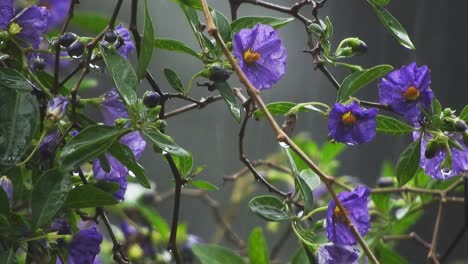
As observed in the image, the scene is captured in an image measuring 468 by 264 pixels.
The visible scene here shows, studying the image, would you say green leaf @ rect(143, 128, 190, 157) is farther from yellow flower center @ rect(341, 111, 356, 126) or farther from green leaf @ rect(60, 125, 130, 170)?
yellow flower center @ rect(341, 111, 356, 126)

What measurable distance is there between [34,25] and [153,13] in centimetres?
180

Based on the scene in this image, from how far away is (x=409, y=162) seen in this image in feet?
2.34

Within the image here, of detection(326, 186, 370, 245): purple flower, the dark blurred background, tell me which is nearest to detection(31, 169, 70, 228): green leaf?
detection(326, 186, 370, 245): purple flower

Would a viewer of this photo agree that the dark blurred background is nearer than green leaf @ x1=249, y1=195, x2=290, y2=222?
No

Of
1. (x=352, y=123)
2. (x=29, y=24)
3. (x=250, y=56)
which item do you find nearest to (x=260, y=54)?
(x=250, y=56)

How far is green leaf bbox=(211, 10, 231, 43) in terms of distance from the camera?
698 mm

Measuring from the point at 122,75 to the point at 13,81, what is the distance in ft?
0.33

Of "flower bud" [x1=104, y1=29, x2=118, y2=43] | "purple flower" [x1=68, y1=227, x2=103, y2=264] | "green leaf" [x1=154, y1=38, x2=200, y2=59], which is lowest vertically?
"purple flower" [x1=68, y1=227, x2=103, y2=264]

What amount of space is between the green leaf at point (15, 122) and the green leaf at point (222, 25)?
188mm

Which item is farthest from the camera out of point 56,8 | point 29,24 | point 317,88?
point 317,88

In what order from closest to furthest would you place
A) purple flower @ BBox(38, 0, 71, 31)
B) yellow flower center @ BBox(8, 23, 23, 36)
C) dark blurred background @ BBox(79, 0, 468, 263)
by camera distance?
yellow flower center @ BBox(8, 23, 23, 36) → purple flower @ BBox(38, 0, 71, 31) → dark blurred background @ BBox(79, 0, 468, 263)

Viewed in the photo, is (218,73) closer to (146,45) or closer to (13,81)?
(146,45)

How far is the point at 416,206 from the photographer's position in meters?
1.11

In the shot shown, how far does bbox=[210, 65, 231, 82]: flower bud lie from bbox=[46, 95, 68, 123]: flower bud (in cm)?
14
